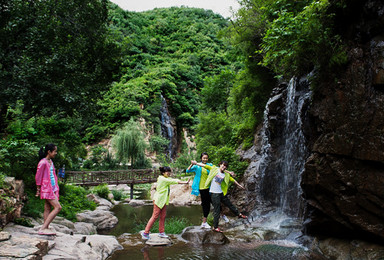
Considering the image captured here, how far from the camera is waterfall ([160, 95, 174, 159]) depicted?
123 feet

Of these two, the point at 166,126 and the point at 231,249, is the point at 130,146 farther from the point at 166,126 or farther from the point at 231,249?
the point at 231,249

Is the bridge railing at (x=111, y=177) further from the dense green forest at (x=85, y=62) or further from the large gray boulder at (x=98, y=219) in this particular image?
the large gray boulder at (x=98, y=219)

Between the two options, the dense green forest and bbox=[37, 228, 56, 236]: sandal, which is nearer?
bbox=[37, 228, 56, 236]: sandal

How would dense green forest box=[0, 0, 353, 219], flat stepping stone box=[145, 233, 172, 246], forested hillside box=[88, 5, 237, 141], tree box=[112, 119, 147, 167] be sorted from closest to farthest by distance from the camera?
Result: flat stepping stone box=[145, 233, 172, 246] < dense green forest box=[0, 0, 353, 219] < tree box=[112, 119, 147, 167] < forested hillside box=[88, 5, 237, 141]

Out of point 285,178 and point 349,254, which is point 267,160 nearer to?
point 285,178

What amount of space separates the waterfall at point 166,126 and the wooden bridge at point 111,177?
13.6 m

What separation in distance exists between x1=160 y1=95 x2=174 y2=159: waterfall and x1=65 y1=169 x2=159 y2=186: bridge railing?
13574 millimetres

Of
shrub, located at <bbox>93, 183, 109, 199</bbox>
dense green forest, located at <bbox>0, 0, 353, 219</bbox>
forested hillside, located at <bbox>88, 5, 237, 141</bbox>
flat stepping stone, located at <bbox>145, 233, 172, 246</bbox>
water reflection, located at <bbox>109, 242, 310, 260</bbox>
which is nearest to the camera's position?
water reflection, located at <bbox>109, 242, 310, 260</bbox>

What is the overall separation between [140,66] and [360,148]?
41211mm

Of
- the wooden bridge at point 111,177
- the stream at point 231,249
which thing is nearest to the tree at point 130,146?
the wooden bridge at point 111,177

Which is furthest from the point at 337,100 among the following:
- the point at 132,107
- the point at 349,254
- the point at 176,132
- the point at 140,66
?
the point at 140,66

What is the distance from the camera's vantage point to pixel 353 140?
15.3 ft

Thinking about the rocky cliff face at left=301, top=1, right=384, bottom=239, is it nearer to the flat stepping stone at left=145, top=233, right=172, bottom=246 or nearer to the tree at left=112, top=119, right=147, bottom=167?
the flat stepping stone at left=145, top=233, right=172, bottom=246

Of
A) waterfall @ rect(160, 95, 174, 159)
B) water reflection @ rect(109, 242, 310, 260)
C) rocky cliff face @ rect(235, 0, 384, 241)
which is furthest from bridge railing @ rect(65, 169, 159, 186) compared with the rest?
rocky cliff face @ rect(235, 0, 384, 241)
